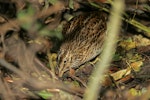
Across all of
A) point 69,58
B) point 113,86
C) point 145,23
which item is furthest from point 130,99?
point 145,23

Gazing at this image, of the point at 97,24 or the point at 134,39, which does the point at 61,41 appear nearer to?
the point at 97,24

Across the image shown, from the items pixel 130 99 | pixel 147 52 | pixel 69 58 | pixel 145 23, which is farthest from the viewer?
pixel 145 23

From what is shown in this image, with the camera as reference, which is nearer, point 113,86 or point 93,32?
point 113,86

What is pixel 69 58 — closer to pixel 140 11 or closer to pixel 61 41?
pixel 61 41

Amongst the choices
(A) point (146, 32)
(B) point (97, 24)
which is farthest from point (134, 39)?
(B) point (97, 24)

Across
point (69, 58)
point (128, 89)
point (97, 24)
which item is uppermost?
point (97, 24)

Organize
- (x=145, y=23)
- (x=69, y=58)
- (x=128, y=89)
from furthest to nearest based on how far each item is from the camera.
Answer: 1. (x=145, y=23)
2. (x=69, y=58)
3. (x=128, y=89)

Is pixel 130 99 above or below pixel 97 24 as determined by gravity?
below
